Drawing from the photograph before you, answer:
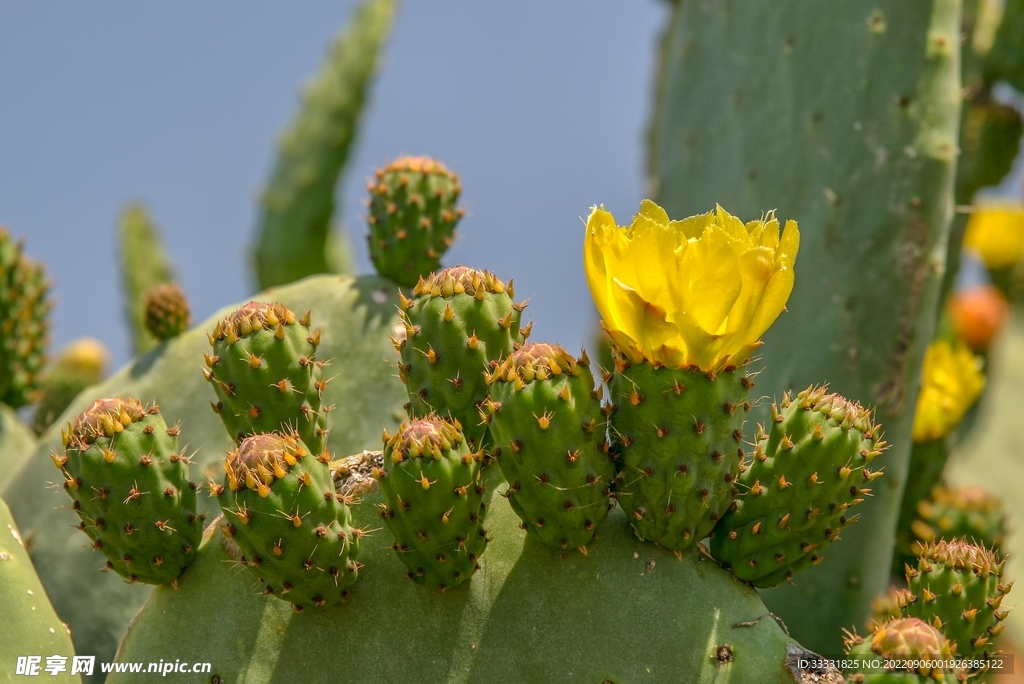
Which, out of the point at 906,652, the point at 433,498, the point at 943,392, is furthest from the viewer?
the point at 943,392

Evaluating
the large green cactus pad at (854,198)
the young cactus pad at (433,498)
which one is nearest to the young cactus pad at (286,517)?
the young cactus pad at (433,498)

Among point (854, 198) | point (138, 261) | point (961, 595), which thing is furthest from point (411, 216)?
point (138, 261)

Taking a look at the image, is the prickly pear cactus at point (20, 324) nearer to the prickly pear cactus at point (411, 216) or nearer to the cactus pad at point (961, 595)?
the prickly pear cactus at point (411, 216)

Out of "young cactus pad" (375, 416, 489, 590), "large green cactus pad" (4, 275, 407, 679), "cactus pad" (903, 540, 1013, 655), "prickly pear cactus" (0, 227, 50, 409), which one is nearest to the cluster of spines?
"large green cactus pad" (4, 275, 407, 679)

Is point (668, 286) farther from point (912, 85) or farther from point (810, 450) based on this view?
point (912, 85)

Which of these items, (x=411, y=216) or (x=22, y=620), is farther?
(x=411, y=216)

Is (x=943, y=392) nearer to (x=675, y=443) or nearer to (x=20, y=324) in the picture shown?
(x=675, y=443)
